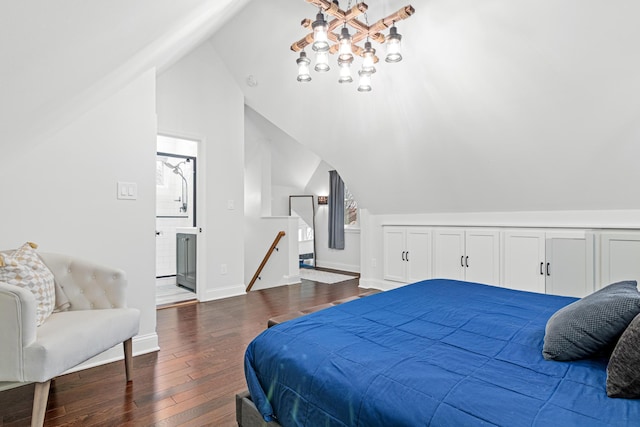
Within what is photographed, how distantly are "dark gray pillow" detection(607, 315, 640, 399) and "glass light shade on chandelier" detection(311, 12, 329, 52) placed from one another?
216cm

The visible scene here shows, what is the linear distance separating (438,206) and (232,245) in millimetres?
2701

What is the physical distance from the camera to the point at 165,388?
2.02 metres

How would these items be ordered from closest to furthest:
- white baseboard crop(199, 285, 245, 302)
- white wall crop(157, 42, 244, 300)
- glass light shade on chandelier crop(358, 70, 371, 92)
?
1. glass light shade on chandelier crop(358, 70, 371, 92)
2. white wall crop(157, 42, 244, 300)
3. white baseboard crop(199, 285, 245, 302)

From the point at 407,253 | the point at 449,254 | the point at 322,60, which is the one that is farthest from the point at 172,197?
the point at 449,254

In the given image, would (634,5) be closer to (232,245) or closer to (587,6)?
(587,6)

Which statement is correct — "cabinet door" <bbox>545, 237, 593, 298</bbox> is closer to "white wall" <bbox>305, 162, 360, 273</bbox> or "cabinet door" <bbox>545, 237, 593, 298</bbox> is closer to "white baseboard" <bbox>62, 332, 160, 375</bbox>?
"white wall" <bbox>305, 162, 360, 273</bbox>

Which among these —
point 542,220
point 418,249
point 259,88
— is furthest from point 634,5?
point 259,88

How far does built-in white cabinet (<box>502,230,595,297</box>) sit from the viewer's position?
3.12m

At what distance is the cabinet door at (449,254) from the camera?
395cm

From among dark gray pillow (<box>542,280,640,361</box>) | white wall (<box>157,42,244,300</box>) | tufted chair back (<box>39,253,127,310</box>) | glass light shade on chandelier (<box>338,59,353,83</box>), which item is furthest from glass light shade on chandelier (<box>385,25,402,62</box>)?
white wall (<box>157,42,244,300</box>)

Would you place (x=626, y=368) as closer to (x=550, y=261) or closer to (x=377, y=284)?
(x=550, y=261)

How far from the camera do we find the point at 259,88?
4.21 meters

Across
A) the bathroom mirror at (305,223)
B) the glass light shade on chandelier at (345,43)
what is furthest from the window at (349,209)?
the glass light shade on chandelier at (345,43)

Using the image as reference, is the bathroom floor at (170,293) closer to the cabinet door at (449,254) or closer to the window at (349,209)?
the cabinet door at (449,254)
